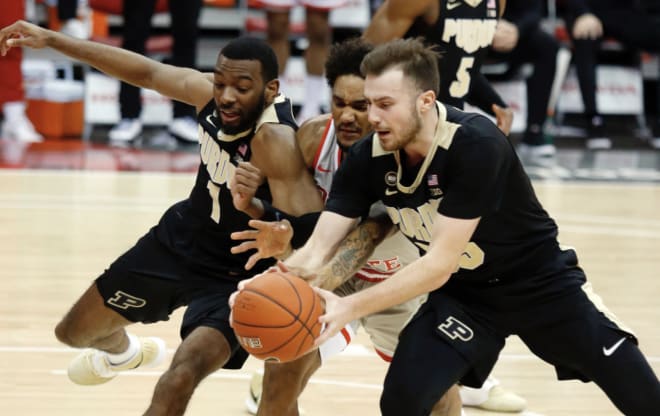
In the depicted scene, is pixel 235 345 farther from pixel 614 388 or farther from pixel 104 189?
pixel 104 189

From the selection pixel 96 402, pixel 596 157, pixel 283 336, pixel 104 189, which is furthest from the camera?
pixel 596 157

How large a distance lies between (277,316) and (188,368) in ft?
2.19

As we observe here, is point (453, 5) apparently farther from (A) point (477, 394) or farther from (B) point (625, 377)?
(B) point (625, 377)

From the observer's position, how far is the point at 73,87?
1257 centimetres

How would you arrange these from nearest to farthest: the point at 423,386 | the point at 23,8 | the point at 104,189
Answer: the point at 423,386 → the point at 104,189 → the point at 23,8

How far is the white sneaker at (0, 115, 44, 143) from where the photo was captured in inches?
476

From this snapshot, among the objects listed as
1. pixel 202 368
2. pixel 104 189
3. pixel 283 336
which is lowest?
pixel 104 189

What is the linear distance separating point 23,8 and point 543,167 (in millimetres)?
5040

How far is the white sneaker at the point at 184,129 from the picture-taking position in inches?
474

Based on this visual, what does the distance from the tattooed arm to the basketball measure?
0.27m

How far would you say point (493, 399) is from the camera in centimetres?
531

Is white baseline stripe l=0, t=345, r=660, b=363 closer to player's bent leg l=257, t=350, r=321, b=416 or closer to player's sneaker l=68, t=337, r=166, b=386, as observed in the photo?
player's sneaker l=68, t=337, r=166, b=386

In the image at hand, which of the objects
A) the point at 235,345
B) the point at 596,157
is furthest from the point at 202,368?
the point at 596,157

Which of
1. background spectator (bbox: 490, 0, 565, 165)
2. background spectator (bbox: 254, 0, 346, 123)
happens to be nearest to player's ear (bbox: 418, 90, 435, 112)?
background spectator (bbox: 254, 0, 346, 123)
